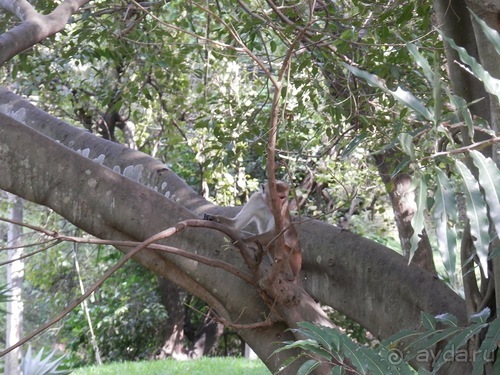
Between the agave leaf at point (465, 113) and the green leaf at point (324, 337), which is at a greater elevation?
the agave leaf at point (465, 113)

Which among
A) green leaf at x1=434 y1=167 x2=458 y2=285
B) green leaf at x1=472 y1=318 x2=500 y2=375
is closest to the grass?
green leaf at x1=472 y1=318 x2=500 y2=375

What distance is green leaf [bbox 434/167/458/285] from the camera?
1.38 metres

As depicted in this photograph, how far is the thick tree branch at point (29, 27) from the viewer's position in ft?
9.57

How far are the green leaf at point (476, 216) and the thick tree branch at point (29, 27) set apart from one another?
210cm

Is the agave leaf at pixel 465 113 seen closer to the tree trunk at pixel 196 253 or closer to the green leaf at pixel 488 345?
the green leaf at pixel 488 345

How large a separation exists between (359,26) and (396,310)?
135 centimetres

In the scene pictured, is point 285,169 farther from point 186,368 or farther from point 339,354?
point 186,368

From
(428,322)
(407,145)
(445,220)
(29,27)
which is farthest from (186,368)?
(407,145)

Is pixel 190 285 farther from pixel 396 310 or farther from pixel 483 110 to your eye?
pixel 483 110

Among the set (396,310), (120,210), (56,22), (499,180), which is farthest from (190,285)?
(499,180)

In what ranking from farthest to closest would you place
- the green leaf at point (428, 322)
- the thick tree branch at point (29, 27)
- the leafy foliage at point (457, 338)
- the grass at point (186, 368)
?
1. the grass at point (186, 368)
2. the thick tree branch at point (29, 27)
3. the green leaf at point (428, 322)
4. the leafy foliage at point (457, 338)

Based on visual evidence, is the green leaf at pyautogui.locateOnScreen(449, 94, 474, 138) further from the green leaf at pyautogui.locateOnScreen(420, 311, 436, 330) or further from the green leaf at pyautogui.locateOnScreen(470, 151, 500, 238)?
the green leaf at pyautogui.locateOnScreen(420, 311, 436, 330)

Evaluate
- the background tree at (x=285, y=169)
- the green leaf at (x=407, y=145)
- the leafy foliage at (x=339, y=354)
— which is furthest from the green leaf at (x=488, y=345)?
the green leaf at (x=407, y=145)

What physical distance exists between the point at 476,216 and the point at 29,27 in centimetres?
228
